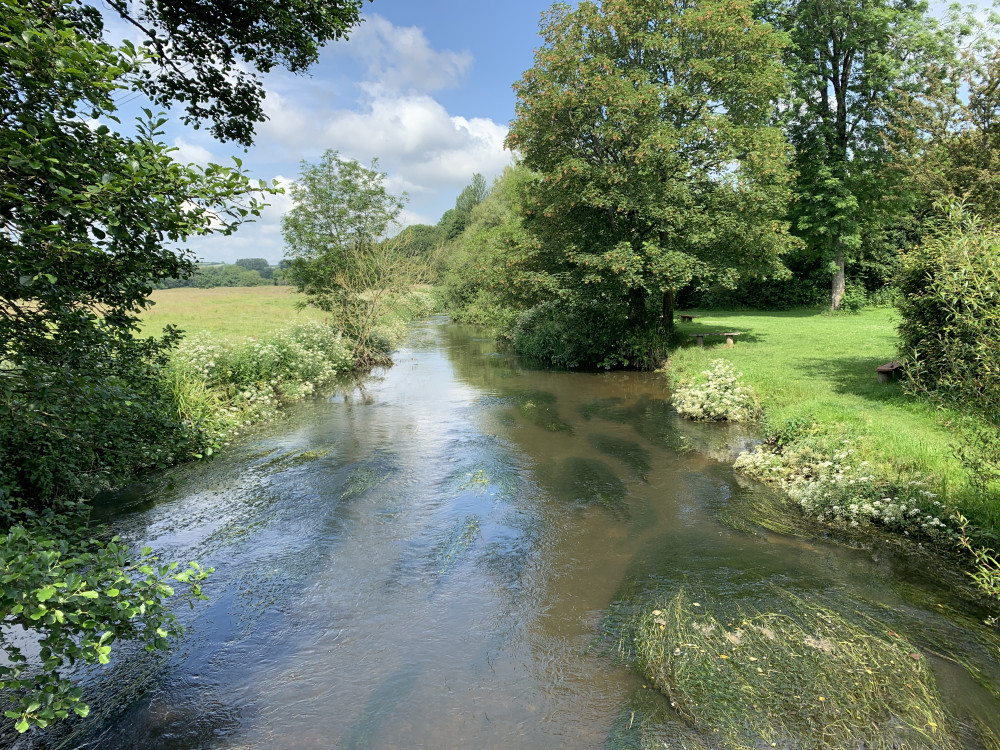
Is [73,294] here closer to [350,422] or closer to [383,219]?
[350,422]

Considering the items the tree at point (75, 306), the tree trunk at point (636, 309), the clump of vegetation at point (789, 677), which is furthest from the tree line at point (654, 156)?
the tree at point (75, 306)

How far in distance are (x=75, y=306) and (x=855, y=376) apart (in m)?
15.3

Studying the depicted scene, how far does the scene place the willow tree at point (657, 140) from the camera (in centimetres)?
1839

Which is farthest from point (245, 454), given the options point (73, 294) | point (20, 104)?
point (20, 104)

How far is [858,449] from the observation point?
8508 mm

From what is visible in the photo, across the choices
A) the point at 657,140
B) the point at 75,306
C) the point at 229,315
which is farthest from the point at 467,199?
the point at 75,306

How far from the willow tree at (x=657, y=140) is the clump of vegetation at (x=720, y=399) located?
215 inches

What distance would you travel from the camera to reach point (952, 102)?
9812 mm

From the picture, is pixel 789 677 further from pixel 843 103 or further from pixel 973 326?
pixel 843 103

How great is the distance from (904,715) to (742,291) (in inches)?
1411

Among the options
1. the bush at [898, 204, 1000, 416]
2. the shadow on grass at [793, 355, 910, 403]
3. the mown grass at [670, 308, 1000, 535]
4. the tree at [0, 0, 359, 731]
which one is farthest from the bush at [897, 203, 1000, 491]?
the tree at [0, 0, 359, 731]

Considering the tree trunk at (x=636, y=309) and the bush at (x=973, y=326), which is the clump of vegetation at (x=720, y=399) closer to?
the bush at (x=973, y=326)

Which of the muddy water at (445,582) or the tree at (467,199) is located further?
the tree at (467,199)

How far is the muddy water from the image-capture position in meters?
4.83
